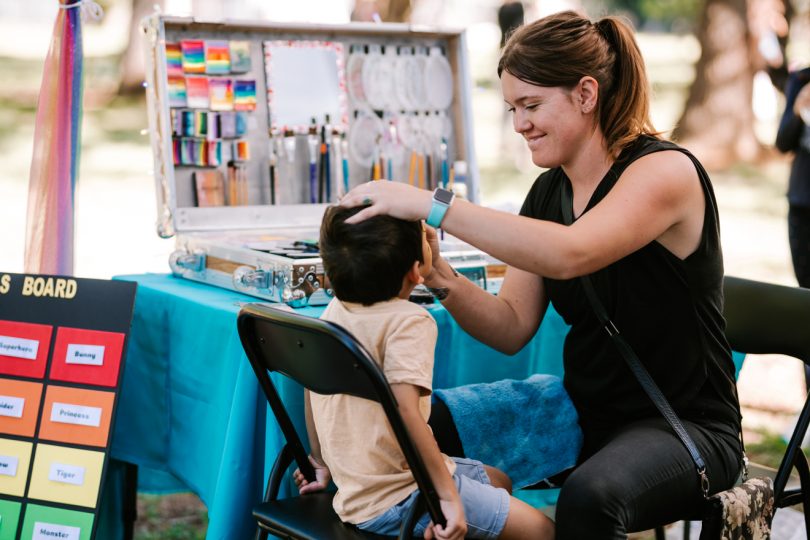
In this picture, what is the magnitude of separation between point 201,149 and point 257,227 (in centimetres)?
24

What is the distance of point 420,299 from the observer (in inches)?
74.5

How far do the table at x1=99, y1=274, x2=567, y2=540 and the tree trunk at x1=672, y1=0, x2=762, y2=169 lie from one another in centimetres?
812

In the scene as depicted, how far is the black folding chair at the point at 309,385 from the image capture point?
1.30 metres

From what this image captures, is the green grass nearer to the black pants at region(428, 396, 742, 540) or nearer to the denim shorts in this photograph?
the denim shorts

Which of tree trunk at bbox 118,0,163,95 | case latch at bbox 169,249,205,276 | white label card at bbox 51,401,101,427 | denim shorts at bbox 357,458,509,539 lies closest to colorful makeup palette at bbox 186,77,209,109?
case latch at bbox 169,249,205,276

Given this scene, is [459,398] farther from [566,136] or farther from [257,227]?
[257,227]

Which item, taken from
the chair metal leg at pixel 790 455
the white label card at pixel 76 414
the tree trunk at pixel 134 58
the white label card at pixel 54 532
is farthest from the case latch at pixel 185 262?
the tree trunk at pixel 134 58

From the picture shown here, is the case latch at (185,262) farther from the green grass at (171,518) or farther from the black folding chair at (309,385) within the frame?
the green grass at (171,518)

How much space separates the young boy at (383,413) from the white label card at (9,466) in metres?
0.78

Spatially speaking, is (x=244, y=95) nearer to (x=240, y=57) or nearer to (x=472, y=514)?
(x=240, y=57)

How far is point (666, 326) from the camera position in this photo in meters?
1.63

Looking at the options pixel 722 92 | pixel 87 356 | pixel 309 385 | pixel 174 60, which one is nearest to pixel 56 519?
pixel 87 356

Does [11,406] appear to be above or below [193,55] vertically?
below

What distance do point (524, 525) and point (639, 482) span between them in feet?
0.62
